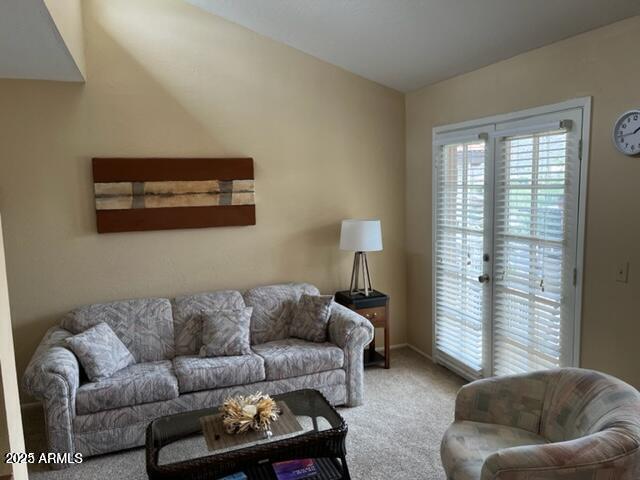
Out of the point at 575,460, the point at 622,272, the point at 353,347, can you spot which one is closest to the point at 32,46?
the point at 353,347

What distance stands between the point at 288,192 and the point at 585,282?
7.98ft

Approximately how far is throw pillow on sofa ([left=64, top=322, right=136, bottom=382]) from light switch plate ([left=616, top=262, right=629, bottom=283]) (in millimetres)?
3119

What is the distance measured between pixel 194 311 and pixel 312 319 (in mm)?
920

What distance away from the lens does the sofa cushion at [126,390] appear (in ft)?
9.66

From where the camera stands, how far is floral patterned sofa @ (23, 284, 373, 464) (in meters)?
2.91

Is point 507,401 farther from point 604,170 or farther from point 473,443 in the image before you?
point 604,170

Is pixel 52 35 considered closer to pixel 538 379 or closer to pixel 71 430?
pixel 71 430

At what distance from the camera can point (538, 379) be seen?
2416 millimetres

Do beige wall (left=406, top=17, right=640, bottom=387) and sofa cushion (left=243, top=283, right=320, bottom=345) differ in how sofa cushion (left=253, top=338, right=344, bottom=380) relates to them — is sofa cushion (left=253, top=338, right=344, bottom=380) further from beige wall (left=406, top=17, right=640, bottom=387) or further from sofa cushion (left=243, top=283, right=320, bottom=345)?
beige wall (left=406, top=17, right=640, bottom=387)

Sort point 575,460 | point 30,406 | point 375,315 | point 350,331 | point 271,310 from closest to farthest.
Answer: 1. point 575,460
2. point 350,331
3. point 30,406
4. point 271,310
5. point 375,315

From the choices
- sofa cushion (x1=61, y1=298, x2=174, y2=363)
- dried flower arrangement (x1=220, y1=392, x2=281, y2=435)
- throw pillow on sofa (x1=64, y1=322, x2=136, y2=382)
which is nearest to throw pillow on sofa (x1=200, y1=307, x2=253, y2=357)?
sofa cushion (x1=61, y1=298, x2=174, y2=363)

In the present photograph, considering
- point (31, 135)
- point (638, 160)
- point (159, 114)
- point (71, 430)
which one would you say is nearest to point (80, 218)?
point (31, 135)

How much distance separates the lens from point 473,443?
87.4 inches

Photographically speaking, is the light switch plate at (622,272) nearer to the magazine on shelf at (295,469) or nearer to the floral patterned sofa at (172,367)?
the floral patterned sofa at (172,367)
